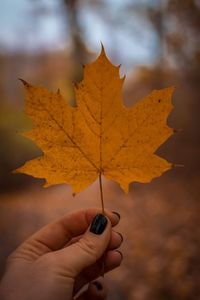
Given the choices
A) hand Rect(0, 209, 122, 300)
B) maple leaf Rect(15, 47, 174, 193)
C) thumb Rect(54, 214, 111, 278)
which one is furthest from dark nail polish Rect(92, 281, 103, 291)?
maple leaf Rect(15, 47, 174, 193)

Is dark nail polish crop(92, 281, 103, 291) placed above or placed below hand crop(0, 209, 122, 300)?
below

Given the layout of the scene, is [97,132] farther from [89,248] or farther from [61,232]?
[61,232]

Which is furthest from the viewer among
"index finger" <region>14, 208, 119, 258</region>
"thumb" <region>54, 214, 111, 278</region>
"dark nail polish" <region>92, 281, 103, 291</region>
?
"dark nail polish" <region>92, 281, 103, 291</region>

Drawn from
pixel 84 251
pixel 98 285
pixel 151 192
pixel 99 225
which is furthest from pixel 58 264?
pixel 151 192

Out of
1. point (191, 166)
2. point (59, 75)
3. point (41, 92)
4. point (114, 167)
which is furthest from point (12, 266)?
point (59, 75)

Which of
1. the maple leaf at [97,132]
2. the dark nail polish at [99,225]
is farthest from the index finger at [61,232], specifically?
the maple leaf at [97,132]

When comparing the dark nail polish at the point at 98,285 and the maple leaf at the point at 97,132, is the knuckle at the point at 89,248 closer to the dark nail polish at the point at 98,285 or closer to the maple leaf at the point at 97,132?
the maple leaf at the point at 97,132

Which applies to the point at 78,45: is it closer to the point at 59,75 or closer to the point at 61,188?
the point at 61,188

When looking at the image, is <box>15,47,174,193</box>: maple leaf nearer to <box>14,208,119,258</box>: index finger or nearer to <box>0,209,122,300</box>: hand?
<box>0,209,122,300</box>: hand
